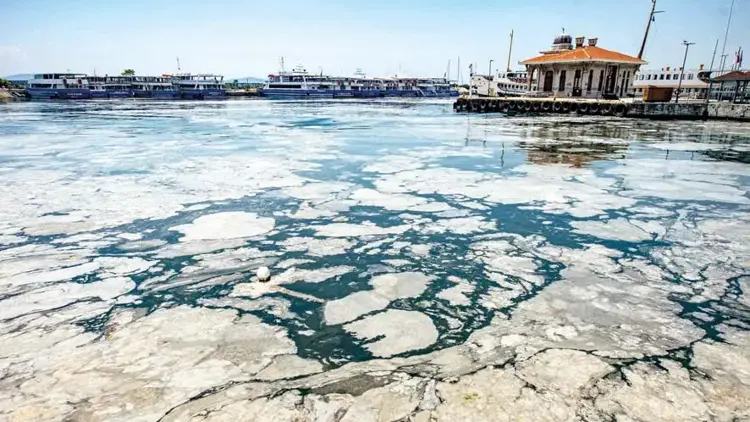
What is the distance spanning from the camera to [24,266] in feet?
14.1

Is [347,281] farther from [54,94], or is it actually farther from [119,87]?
[119,87]

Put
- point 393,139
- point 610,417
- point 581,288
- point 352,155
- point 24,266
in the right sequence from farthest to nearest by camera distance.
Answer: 1. point 393,139
2. point 352,155
3. point 24,266
4. point 581,288
5. point 610,417

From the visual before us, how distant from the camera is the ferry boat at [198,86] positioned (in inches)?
2520

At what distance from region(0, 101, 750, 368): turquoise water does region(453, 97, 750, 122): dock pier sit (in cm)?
1709

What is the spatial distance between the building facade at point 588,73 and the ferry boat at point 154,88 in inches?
2065

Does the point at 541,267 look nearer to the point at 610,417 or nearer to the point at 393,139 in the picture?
the point at 610,417

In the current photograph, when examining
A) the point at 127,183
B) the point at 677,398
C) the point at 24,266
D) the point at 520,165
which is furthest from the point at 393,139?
the point at 677,398

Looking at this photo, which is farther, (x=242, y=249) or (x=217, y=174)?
(x=217, y=174)

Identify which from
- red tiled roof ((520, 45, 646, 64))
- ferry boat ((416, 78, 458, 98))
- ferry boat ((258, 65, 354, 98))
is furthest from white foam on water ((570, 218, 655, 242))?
ferry boat ((416, 78, 458, 98))

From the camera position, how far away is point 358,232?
17.6 ft

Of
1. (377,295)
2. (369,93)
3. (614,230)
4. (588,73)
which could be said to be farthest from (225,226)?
(369,93)

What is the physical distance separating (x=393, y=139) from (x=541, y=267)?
11.4 metres

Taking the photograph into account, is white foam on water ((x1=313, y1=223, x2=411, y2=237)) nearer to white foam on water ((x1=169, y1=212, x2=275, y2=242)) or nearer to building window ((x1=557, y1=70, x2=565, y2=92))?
white foam on water ((x1=169, y1=212, x2=275, y2=242))

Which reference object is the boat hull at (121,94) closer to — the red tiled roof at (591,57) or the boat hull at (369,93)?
the boat hull at (369,93)
